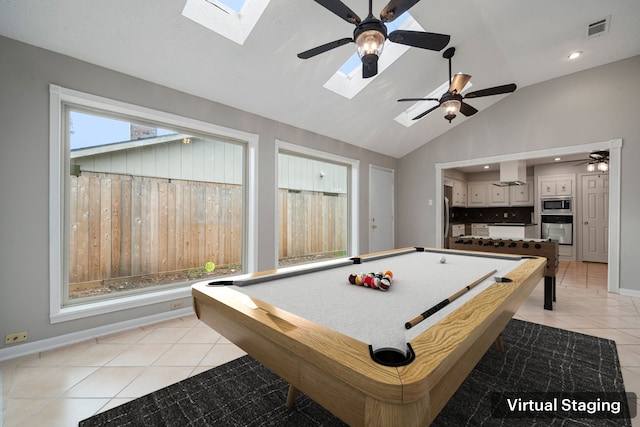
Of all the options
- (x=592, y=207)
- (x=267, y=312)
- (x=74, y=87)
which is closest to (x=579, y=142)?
(x=592, y=207)

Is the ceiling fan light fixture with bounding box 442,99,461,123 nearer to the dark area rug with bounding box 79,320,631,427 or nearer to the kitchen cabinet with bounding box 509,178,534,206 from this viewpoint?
the dark area rug with bounding box 79,320,631,427

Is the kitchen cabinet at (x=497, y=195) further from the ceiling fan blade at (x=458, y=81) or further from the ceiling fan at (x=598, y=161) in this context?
the ceiling fan blade at (x=458, y=81)

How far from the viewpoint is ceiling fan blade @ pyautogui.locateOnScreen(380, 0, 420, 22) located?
1.60 meters

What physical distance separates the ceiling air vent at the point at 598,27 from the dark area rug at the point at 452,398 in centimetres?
333

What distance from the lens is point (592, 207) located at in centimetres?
576

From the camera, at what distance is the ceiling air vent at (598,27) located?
296 centimetres

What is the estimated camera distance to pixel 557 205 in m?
6.09

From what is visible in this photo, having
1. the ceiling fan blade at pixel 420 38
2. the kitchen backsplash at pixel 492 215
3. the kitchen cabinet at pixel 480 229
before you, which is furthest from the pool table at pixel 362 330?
the kitchen backsplash at pixel 492 215

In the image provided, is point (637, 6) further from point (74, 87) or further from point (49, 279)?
point (49, 279)

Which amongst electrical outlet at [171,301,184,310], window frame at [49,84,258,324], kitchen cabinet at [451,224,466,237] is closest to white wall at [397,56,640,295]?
kitchen cabinet at [451,224,466,237]

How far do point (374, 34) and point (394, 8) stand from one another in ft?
0.57

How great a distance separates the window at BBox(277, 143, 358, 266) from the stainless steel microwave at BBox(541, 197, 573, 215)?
15.8 feet

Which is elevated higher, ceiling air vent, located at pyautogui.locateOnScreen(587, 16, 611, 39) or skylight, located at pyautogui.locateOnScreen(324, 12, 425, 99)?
ceiling air vent, located at pyautogui.locateOnScreen(587, 16, 611, 39)

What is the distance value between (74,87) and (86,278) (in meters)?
1.63
